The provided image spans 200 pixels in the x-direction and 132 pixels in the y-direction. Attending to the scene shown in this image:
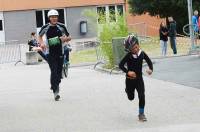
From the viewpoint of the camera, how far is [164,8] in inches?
1587

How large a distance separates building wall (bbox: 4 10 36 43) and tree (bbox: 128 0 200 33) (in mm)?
13220

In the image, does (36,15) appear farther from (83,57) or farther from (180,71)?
(180,71)

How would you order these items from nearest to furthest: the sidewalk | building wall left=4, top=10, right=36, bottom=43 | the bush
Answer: the sidewalk → the bush → building wall left=4, top=10, right=36, bottom=43

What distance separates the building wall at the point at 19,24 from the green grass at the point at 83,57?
52.3 feet

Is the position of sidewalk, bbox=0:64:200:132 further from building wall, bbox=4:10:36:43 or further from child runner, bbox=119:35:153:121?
building wall, bbox=4:10:36:43

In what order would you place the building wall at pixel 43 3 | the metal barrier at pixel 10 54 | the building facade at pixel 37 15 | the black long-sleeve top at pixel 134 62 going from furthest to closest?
the building wall at pixel 43 3 < the building facade at pixel 37 15 < the metal barrier at pixel 10 54 < the black long-sleeve top at pixel 134 62

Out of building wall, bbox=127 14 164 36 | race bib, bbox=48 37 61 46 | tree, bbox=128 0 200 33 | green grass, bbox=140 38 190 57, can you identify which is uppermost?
tree, bbox=128 0 200 33

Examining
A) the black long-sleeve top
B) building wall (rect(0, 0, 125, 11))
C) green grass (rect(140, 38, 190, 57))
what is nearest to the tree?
green grass (rect(140, 38, 190, 57))

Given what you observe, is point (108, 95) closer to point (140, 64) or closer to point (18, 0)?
point (140, 64)

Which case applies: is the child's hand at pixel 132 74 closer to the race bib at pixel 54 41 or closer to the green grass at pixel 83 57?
the race bib at pixel 54 41

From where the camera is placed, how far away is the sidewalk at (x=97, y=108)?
409 inches

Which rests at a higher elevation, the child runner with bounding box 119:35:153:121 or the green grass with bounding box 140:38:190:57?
the child runner with bounding box 119:35:153:121

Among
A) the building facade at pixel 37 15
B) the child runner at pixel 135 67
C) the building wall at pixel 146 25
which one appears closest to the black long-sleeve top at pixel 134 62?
the child runner at pixel 135 67

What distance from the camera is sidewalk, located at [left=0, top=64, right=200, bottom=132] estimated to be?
10398 millimetres
